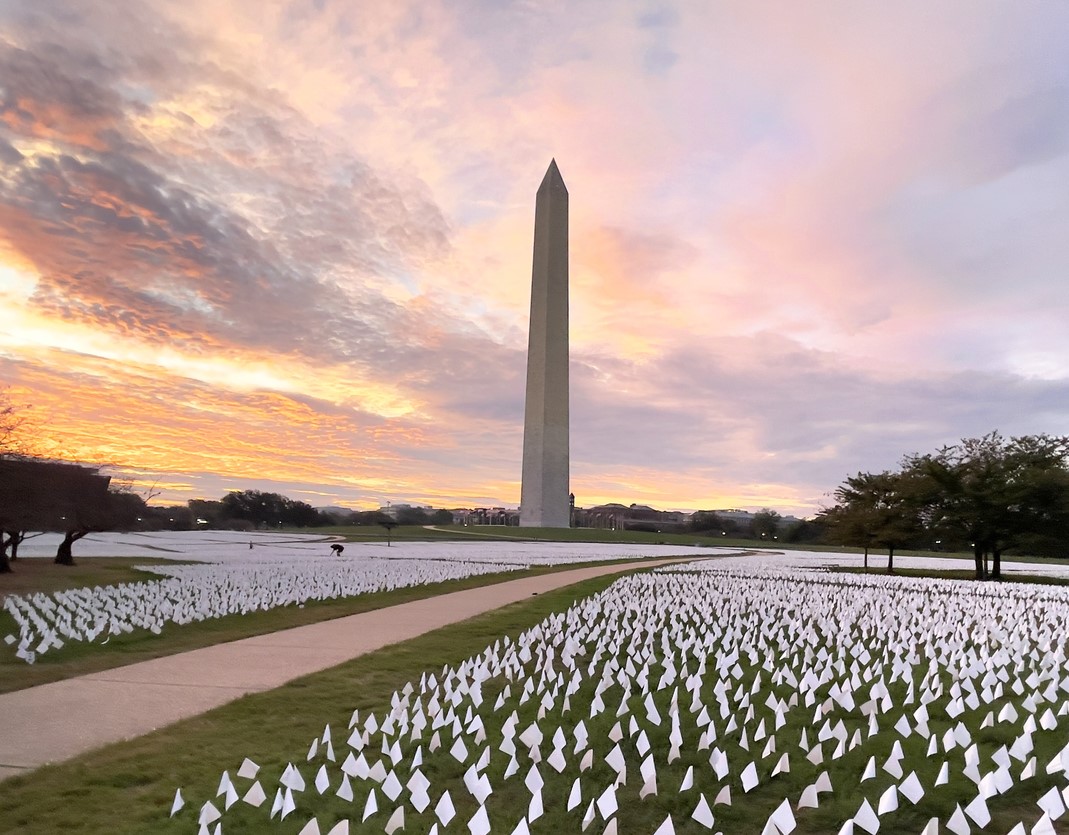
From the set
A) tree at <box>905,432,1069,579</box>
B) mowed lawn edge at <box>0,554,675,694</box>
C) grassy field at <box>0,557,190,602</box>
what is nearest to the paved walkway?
mowed lawn edge at <box>0,554,675,694</box>

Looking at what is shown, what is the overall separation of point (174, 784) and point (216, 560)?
2120cm

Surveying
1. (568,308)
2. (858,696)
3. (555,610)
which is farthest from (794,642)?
(568,308)

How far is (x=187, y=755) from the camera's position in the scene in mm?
5602

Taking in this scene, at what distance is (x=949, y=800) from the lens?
496 centimetres

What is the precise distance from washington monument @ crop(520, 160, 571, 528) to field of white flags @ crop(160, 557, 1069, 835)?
150 ft

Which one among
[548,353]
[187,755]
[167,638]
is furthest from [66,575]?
[548,353]

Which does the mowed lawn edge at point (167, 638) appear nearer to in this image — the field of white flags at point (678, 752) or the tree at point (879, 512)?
the field of white flags at point (678, 752)

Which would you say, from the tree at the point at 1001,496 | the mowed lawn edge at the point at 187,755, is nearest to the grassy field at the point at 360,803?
the mowed lawn edge at the point at 187,755

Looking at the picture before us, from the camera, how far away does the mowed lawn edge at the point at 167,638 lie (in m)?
8.52

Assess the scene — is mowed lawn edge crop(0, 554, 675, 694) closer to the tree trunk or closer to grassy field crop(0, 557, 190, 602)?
grassy field crop(0, 557, 190, 602)

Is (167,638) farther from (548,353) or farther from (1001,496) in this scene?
(548,353)

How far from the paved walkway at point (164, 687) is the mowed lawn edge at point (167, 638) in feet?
1.23

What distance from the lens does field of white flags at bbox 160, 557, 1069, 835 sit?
456cm

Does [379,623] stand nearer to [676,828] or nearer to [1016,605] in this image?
[676,828]
